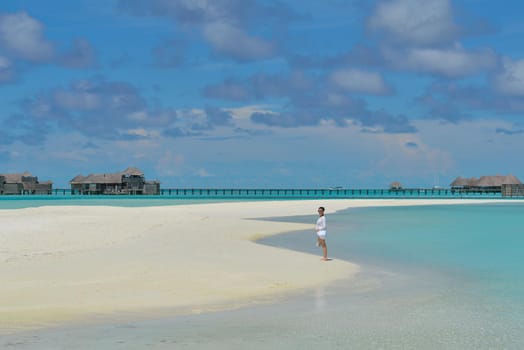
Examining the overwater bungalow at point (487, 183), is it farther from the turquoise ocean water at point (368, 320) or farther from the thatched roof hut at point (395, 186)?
the turquoise ocean water at point (368, 320)

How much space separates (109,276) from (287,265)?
4.30m

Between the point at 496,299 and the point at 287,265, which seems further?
the point at 287,265

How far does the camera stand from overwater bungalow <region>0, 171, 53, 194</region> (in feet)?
385

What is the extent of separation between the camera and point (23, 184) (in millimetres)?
119312

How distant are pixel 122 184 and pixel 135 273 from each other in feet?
333

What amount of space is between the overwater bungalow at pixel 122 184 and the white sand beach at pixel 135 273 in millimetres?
90117

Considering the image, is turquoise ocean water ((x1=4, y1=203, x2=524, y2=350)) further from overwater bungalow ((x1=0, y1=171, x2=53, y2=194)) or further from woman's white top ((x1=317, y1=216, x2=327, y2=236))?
overwater bungalow ((x1=0, y1=171, x2=53, y2=194))

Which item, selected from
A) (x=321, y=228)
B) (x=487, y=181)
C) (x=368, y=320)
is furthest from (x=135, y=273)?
(x=487, y=181)

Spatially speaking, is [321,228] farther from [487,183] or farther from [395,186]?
[395,186]

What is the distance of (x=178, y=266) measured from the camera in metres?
14.2

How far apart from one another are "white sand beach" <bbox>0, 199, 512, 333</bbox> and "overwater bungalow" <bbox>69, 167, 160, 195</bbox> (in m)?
90.1

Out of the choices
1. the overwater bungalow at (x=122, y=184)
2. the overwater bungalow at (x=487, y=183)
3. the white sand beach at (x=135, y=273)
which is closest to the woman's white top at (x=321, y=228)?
the white sand beach at (x=135, y=273)

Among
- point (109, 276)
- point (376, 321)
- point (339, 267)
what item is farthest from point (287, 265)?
point (376, 321)

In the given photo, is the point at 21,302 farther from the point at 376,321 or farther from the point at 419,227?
the point at 419,227
